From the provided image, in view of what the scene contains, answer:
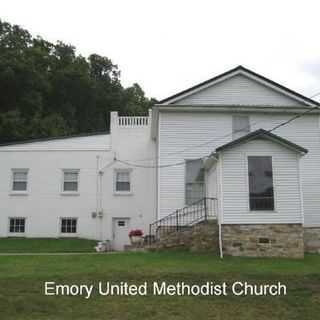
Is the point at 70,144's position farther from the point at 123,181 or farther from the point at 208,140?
the point at 208,140

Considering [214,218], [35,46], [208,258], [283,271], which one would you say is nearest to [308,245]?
[214,218]

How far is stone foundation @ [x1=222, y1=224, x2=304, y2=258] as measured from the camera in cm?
1673

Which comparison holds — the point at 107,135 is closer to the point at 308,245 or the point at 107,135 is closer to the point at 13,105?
the point at 308,245

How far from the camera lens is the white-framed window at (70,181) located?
26062mm

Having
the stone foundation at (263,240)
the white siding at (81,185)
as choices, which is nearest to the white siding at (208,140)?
the white siding at (81,185)

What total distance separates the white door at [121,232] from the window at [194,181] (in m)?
5.58

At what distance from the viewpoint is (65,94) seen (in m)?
46.7

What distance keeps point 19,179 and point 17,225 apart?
271 centimetres

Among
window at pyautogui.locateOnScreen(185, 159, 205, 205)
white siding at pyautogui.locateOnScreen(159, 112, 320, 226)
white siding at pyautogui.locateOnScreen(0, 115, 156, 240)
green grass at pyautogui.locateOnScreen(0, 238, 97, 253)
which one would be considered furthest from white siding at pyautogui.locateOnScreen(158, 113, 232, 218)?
green grass at pyautogui.locateOnScreen(0, 238, 97, 253)

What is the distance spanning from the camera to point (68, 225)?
25703 millimetres

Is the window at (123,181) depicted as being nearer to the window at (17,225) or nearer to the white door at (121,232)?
the white door at (121,232)

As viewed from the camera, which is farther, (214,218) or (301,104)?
(301,104)

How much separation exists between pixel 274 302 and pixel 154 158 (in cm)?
1723

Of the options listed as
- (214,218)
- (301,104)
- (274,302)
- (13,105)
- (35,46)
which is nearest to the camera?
(274,302)
